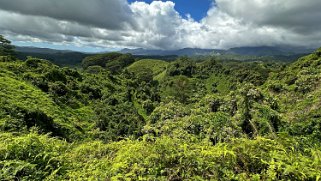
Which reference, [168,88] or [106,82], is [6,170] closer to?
[106,82]

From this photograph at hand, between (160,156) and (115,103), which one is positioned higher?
(160,156)

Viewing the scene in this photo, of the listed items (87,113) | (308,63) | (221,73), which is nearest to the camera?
(87,113)

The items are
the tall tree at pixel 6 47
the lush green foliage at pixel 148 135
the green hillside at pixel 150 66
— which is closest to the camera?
the lush green foliage at pixel 148 135

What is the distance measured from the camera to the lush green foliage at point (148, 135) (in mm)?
4426

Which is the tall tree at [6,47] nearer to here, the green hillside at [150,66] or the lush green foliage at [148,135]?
the lush green foliage at [148,135]

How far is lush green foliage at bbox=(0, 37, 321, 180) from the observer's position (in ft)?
14.5

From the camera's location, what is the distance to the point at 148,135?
6051 mm

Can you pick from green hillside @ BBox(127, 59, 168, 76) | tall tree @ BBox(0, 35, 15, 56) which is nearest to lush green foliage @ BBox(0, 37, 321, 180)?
tall tree @ BBox(0, 35, 15, 56)

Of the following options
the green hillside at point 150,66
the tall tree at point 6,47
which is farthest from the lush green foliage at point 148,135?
the green hillside at point 150,66

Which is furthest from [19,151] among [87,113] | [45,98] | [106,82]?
[106,82]

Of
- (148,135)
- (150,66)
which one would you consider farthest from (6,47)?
(150,66)

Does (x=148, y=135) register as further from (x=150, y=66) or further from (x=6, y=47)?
(x=150, y=66)

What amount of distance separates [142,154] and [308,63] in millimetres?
87373

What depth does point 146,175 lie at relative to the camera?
4.48 meters
